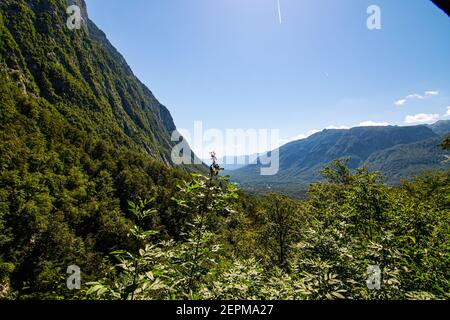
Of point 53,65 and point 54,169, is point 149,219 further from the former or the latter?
point 53,65

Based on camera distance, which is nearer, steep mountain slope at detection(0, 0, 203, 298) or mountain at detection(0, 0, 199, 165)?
steep mountain slope at detection(0, 0, 203, 298)

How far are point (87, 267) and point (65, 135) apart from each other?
75.6 meters

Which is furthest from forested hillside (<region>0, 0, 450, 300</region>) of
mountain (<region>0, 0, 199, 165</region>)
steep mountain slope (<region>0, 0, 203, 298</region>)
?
mountain (<region>0, 0, 199, 165</region>)

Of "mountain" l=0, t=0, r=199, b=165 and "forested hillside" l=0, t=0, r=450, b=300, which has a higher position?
"mountain" l=0, t=0, r=199, b=165

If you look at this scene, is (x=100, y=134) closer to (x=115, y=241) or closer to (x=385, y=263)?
(x=115, y=241)

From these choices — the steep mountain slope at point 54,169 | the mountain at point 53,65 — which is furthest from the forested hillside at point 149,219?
the mountain at point 53,65

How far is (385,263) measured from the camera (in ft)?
17.1

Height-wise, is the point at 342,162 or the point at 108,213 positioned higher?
the point at 342,162

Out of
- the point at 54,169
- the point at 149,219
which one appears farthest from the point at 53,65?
the point at 149,219

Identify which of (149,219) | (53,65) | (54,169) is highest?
(53,65)

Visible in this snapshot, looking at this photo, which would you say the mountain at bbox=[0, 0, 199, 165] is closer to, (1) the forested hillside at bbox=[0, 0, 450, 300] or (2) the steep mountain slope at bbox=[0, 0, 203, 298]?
(2) the steep mountain slope at bbox=[0, 0, 203, 298]

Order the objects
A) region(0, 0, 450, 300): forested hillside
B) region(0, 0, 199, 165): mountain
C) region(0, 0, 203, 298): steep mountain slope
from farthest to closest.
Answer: region(0, 0, 199, 165): mountain, region(0, 0, 203, 298): steep mountain slope, region(0, 0, 450, 300): forested hillside

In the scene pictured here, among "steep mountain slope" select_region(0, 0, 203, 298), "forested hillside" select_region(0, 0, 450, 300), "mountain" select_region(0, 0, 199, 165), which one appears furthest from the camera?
"mountain" select_region(0, 0, 199, 165)
